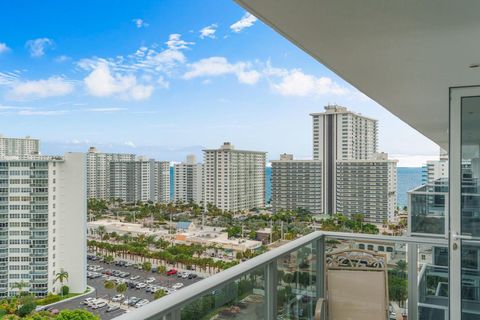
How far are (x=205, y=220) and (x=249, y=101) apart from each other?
1558 centimetres

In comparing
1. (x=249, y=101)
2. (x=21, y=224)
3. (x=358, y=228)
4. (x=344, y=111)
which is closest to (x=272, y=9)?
(x=358, y=228)

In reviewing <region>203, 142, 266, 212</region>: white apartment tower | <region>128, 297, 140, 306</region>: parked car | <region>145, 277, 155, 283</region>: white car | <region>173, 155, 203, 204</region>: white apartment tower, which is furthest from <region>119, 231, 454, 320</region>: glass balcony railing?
<region>173, 155, 203, 204</region>: white apartment tower

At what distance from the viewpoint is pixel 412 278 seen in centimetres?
342

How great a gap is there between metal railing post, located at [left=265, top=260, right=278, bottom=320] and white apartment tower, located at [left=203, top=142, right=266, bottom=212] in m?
34.0

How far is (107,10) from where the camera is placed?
42438mm

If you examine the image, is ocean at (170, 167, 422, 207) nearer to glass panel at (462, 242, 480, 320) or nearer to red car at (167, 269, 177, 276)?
glass panel at (462, 242, 480, 320)

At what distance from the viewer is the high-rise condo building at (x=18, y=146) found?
30.4 m

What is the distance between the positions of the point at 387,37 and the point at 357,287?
78.3 inches

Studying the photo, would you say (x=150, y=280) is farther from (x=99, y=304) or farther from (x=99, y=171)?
(x=99, y=171)

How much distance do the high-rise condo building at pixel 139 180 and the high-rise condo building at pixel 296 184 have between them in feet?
38.8

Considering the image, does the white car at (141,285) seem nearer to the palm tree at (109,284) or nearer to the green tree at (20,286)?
the palm tree at (109,284)

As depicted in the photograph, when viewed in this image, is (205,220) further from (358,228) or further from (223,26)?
(223,26)

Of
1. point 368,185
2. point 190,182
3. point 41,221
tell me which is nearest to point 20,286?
point 41,221

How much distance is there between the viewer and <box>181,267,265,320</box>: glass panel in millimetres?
1679
